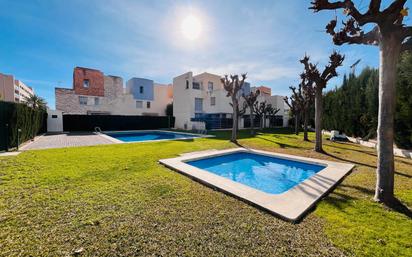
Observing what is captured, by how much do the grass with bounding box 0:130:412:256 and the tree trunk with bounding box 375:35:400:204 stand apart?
45 cm

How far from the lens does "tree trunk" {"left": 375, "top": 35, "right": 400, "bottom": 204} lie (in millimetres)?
3668

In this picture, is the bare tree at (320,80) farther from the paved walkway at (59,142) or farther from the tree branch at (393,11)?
the paved walkway at (59,142)

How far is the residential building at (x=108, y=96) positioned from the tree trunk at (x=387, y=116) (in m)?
32.5

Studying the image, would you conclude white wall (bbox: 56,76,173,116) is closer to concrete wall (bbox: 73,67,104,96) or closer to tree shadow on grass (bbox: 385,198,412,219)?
concrete wall (bbox: 73,67,104,96)

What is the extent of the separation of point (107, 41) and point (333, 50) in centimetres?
1465

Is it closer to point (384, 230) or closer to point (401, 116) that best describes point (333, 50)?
point (401, 116)

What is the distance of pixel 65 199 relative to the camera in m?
3.79

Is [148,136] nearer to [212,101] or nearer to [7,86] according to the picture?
[212,101]

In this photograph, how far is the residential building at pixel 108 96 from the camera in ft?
89.2

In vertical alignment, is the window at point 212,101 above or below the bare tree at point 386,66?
above

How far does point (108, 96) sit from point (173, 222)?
3260 centimetres

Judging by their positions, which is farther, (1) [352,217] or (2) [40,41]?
(2) [40,41]

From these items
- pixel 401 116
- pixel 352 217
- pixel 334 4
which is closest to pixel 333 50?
pixel 401 116

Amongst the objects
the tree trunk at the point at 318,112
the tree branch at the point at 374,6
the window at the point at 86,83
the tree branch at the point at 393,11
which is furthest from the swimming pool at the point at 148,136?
the tree branch at the point at 393,11
